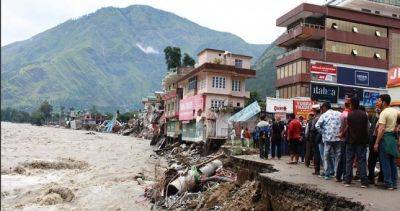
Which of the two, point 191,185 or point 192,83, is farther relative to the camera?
point 192,83

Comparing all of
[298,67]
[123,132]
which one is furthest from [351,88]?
[123,132]

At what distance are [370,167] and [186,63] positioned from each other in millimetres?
68003

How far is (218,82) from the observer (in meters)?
48.8

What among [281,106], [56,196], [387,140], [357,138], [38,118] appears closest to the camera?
[387,140]

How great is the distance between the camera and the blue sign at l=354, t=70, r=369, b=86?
45.9 metres

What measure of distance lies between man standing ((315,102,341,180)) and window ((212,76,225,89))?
3775 cm

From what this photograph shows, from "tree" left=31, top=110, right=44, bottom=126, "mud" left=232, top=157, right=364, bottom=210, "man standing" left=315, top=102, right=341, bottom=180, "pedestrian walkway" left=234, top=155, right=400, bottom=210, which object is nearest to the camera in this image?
"pedestrian walkway" left=234, top=155, right=400, bottom=210

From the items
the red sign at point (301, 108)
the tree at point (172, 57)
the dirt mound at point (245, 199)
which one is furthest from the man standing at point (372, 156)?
the tree at point (172, 57)

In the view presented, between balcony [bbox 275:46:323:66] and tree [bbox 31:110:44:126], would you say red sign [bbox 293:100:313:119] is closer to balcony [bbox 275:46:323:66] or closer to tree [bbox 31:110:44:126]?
balcony [bbox 275:46:323:66]

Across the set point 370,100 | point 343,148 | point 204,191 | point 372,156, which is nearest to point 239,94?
point 370,100

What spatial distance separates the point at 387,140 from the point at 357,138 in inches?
22.2

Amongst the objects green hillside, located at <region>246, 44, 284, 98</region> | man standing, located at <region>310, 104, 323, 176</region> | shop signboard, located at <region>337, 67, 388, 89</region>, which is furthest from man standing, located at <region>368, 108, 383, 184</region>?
green hillside, located at <region>246, 44, 284, 98</region>

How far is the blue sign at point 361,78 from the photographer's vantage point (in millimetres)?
45938

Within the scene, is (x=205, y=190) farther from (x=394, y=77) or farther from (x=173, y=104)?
(x=173, y=104)
